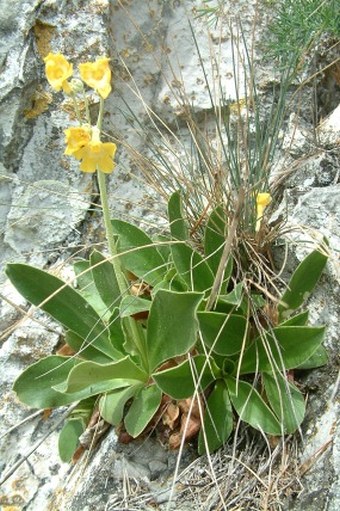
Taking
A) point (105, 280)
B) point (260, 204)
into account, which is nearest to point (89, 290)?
point (105, 280)

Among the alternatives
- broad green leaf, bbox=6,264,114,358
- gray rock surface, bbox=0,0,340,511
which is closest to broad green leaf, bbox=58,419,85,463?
gray rock surface, bbox=0,0,340,511

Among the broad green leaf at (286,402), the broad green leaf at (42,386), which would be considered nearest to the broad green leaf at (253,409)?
the broad green leaf at (286,402)

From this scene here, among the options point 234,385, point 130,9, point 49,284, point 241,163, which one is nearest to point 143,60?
point 130,9

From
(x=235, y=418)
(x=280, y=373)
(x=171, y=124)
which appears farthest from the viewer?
(x=171, y=124)

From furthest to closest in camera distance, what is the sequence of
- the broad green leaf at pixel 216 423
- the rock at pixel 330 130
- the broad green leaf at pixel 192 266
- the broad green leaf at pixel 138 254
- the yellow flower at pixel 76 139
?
the rock at pixel 330 130
the broad green leaf at pixel 138 254
the broad green leaf at pixel 192 266
the broad green leaf at pixel 216 423
the yellow flower at pixel 76 139

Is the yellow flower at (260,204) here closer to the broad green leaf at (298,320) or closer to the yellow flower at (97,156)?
the broad green leaf at (298,320)

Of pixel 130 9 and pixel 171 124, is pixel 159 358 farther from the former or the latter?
pixel 130 9
